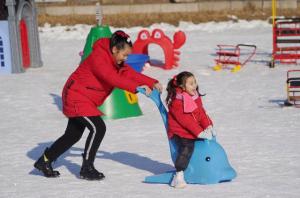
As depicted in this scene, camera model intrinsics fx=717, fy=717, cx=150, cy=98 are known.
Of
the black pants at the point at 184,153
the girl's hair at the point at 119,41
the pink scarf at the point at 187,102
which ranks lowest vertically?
the black pants at the point at 184,153

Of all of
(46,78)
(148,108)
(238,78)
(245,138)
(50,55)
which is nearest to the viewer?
(245,138)

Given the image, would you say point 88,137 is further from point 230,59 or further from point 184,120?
point 230,59

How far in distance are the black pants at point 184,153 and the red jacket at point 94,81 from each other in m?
0.53

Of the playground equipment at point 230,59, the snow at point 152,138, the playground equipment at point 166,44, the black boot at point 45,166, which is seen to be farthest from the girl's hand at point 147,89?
the playground equipment at point 166,44

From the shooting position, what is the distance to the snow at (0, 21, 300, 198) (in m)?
5.69

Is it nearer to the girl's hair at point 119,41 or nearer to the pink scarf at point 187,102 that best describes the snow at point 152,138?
the pink scarf at point 187,102

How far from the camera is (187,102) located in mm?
5668

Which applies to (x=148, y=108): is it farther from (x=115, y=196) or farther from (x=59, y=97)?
(x=115, y=196)

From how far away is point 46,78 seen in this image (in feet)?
43.0

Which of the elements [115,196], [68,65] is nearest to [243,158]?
[115,196]

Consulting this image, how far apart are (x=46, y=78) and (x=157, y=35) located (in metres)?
2.43

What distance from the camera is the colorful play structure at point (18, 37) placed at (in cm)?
1368

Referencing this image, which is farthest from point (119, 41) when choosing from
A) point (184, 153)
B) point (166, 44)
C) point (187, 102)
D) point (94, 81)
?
point (166, 44)

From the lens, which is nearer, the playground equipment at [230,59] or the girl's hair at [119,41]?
the girl's hair at [119,41]
